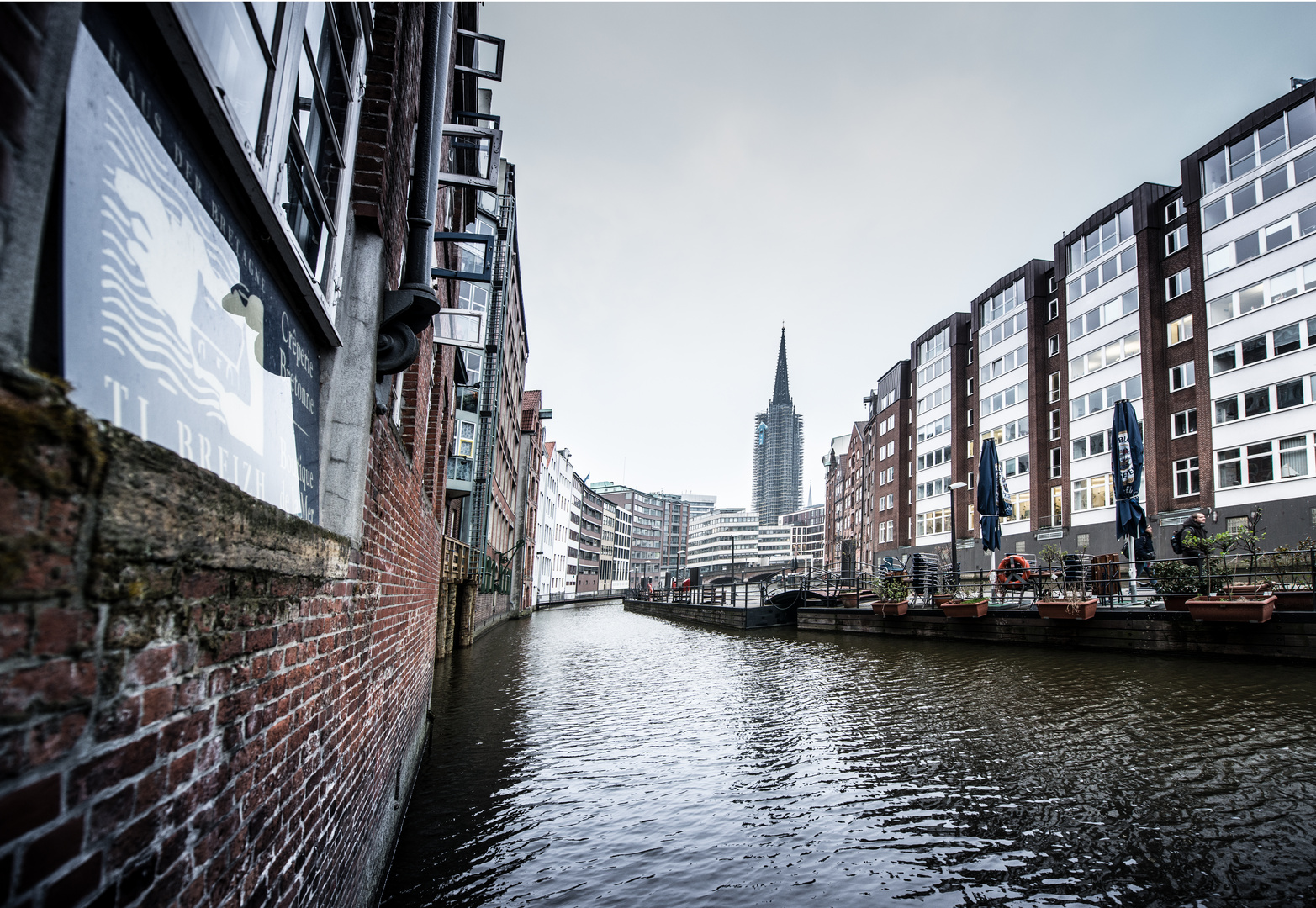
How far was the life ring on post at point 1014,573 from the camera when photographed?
2019 cm

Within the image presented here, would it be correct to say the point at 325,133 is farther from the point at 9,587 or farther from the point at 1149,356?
the point at 1149,356

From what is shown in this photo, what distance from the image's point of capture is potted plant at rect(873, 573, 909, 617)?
23.0m

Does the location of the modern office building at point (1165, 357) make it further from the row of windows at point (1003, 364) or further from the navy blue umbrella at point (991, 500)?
the navy blue umbrella at point (991, 500)

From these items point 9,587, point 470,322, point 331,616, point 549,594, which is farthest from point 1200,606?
point 549,594

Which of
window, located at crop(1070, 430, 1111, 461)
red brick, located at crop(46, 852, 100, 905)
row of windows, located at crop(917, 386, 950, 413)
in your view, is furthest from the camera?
row of windows, located at crop(917, 386, 950, 413)

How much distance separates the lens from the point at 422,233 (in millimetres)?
5273

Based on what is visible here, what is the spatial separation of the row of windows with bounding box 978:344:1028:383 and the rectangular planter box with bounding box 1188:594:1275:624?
27.4 m

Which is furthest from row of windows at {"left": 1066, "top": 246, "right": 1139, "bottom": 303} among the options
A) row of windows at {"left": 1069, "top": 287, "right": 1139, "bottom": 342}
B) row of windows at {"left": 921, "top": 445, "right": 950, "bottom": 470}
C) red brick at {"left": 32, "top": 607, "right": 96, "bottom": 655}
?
red brick at {"left": 32, "top": 607, "right": 96, "bottom": 655}

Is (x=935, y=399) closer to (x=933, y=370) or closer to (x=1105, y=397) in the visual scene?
(x=933, y=370)

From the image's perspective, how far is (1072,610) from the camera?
17.0m

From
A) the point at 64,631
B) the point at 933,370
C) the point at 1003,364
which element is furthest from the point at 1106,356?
the point at 64,631

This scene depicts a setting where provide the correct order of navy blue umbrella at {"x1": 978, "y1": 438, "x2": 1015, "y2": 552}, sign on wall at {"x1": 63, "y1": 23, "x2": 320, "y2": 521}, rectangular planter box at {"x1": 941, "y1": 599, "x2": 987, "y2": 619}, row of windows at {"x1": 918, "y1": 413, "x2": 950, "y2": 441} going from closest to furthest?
sign on wall at {"x1": 63, "y1": 23, "x2": 320, "y2": 521}
rectangular planter box at {"x1": 941, "y1": 599, "x2": 987, "y2": 619}
navy blue umbrella at {"x1": 978, "y1": 438, "x2": 1015, "y2": 552}
row of windows at {"x1": 918, "y1": 413, "x2": 950, "y2": 441}

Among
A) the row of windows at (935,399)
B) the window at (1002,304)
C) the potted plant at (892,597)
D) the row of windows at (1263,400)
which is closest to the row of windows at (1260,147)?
the row of windows at (1263,400)

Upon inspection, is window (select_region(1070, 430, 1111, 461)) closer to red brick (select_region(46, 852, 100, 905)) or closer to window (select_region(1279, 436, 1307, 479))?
window (select_region(1279, 436, 1307, 479))
